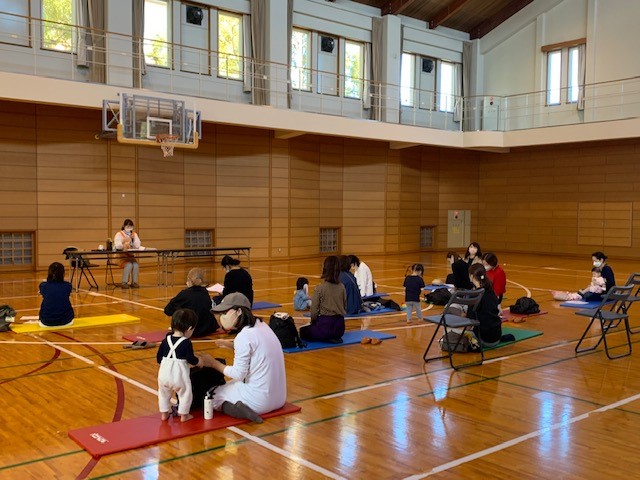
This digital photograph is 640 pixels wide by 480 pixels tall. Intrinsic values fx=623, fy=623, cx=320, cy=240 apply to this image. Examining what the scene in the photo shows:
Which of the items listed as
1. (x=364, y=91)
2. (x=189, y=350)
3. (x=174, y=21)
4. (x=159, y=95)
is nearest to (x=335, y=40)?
(x=364, y=91)

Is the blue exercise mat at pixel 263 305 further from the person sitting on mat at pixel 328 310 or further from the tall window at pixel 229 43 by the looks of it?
the tall window at pixel 229 43

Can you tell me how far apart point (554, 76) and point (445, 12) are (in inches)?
184

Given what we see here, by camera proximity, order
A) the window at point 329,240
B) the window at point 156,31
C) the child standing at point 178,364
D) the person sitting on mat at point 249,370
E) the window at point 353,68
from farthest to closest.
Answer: the window at point 329,240, the window at point 353,68, the window at point 156,31, the person sitting on mat at point 249,370, the child standing at point 178,364

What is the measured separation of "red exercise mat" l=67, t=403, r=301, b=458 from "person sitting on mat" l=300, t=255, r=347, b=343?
9.40 feet

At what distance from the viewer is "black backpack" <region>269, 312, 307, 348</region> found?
305 inches

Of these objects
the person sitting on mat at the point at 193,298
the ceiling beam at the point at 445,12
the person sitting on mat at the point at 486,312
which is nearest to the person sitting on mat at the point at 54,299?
the person sitting on mat at the point at 193,298

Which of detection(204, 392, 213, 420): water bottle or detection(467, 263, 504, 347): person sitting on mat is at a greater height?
detection(467, 263, 504, 347): person sitting on mat

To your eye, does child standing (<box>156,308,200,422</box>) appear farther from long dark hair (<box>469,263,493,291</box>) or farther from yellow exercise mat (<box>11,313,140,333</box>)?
yellow exercise mat (<box>11,313,140,333</box>)

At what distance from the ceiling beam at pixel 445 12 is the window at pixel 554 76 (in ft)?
12.6

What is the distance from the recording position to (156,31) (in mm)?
17297

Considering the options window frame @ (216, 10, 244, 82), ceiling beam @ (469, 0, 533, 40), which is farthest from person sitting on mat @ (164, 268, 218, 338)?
ceiling beam @ (469, 0, 533, 40)

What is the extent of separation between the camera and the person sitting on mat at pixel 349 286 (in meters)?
9.61

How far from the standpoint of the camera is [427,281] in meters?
14.9

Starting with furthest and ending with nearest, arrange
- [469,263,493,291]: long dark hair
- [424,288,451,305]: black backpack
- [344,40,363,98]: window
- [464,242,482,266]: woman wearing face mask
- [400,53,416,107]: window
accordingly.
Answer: [400,53,416,107]: window, [344,40,363,98]: window, [424,288,451,305]: black backpack, [464,242,482,266]: woman wearing face mask, [469,263,493,291]: long dark hair
